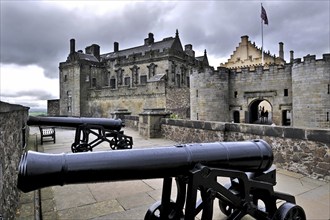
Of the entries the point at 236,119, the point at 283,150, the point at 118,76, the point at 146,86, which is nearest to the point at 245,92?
the point at 236,119

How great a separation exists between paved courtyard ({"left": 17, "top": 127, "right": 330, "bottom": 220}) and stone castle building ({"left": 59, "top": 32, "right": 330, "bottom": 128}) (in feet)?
38.9

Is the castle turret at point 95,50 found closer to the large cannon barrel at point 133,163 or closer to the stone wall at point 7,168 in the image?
the stone wall at point 7,168

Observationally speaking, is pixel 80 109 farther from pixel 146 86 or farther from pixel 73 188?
pixel 73 188

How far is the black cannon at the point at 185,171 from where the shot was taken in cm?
170

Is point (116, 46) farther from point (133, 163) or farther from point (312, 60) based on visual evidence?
point (133, 163)

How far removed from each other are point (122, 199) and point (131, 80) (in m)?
29.6

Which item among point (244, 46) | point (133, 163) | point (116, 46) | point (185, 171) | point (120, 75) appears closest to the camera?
point (133, 163)

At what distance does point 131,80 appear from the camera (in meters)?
32.4

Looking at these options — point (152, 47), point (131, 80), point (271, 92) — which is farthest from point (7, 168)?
point (152, 47)

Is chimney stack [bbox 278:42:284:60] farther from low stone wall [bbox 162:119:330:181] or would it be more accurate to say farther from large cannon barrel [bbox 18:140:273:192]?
large cannon barrel [bbox 18:140:273:192]

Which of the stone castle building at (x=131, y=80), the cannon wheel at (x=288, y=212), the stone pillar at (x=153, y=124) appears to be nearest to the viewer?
the cannon wheel at (x=288, y=212)

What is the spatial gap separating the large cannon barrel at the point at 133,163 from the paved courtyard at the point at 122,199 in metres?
1.13

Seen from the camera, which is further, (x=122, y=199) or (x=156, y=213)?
(x=122, y=199)

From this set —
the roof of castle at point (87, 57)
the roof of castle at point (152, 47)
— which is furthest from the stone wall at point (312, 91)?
the roof of castle at point (87, 57)
